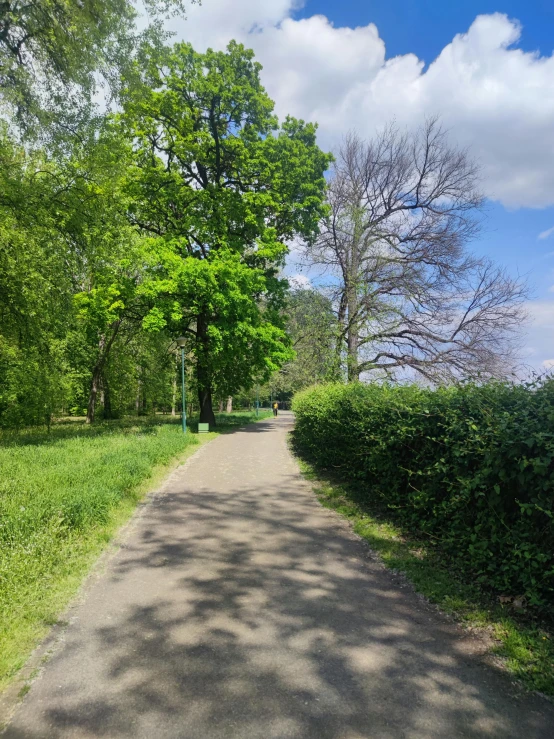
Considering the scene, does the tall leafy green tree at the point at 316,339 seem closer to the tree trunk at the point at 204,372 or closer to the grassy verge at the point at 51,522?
the tree trunk at the point at 204,372

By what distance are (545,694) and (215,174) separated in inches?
975

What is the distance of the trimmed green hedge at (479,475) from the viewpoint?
3.51 metres

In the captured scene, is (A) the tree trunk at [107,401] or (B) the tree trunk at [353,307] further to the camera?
(A) the tree trunk at [107,401]

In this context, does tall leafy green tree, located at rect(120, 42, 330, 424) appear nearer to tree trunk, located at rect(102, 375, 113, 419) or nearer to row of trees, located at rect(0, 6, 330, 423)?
row of trees, located at rect(0, 6, 330, 423)

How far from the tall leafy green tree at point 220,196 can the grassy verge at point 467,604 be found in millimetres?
15966

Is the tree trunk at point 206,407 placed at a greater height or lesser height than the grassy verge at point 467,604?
greater

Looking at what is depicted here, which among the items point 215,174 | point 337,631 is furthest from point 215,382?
point 337,631

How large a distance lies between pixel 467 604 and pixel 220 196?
21936 mm

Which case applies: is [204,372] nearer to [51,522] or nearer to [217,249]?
[217,249]

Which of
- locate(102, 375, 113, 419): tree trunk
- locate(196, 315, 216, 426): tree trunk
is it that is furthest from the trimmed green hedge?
locate(102, 375, 113, 419): tree trunk

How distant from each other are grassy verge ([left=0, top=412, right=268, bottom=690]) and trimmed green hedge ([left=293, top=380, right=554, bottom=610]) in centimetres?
371

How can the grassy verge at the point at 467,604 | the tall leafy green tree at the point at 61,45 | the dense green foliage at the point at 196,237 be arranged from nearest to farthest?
1. the grassy verge at the point at 467,604
2. the tall leafy green tree at the point at 61,45
3. the dense green foliage at the point at 196,237

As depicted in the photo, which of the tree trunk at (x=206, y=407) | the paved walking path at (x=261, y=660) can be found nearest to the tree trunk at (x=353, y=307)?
the tree trunk at (x=206, y=407)

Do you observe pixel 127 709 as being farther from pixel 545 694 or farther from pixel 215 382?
pixel 215 382
